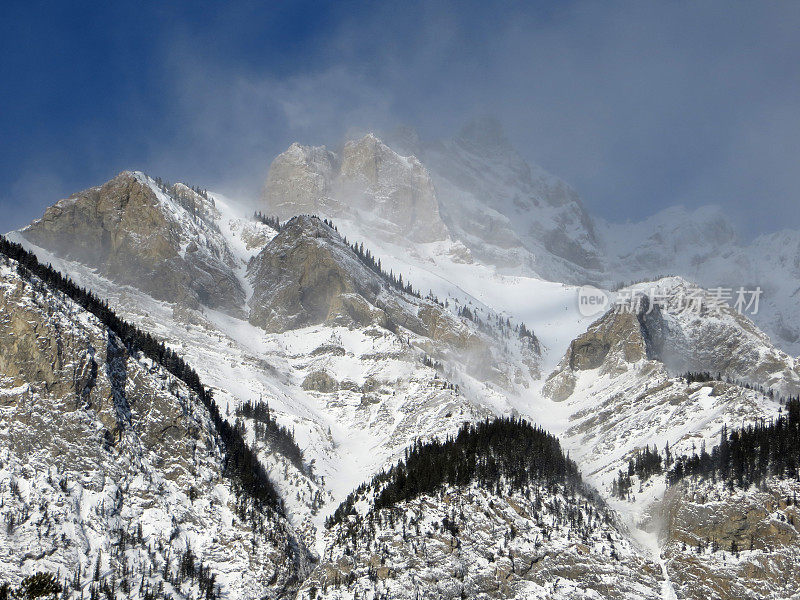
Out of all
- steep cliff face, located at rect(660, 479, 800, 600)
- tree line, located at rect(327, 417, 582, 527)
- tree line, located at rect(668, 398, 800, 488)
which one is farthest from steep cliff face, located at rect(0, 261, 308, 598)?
tree line, located at rect(668, 398, 800, 488)

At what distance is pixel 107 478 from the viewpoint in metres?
171

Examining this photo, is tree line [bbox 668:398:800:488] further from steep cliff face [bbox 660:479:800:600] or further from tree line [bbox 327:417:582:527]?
tree line [bbox 327:417:582:527]

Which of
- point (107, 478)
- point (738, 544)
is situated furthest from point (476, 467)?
point (107, 478)

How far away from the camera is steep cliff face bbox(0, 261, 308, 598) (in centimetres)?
15550

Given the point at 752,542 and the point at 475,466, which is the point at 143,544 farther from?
the point at 752,542

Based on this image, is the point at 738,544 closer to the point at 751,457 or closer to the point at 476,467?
the point at 751,457

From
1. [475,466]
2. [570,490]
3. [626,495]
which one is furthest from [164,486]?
[626,495]

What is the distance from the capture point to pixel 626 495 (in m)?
193

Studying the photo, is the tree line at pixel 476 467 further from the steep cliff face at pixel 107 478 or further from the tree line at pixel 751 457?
the tree line at pixel 751 457

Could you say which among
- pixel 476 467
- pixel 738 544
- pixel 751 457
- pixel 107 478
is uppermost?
pixel 107 478

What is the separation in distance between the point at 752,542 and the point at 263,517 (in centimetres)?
9579

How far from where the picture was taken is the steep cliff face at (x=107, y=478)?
15550 centimetres

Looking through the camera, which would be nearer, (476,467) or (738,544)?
(738,544)

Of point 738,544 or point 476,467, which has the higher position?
point 476,467
